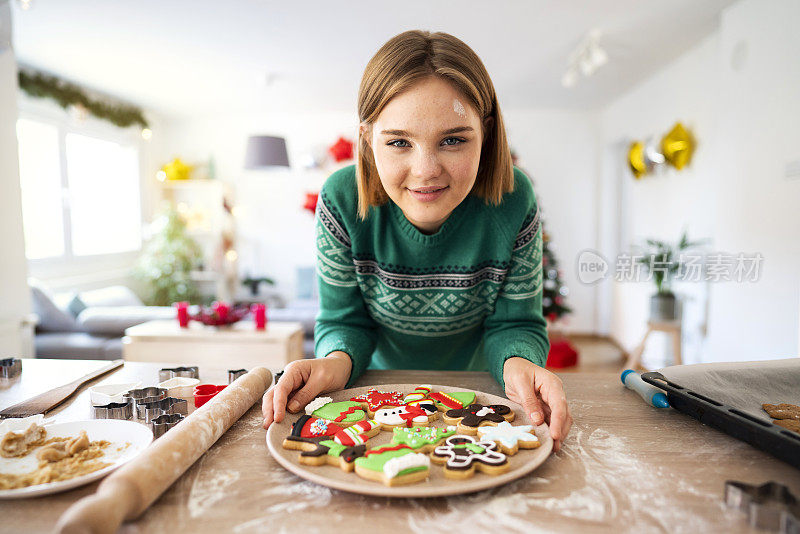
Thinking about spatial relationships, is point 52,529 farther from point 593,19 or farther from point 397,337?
point 593,19

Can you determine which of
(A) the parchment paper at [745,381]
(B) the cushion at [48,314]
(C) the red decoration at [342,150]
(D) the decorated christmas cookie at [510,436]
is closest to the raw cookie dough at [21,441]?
(D) the decorated christmas cookie at [510,436]

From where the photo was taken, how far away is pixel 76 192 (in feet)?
15.5

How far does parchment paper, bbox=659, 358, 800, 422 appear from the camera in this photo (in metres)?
0.87

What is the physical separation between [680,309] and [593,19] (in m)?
2.00

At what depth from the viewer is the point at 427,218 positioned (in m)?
0.94

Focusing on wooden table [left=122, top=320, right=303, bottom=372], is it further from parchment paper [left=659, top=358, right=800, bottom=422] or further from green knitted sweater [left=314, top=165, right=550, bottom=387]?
parchment paper [left=659, top=358, right=800, bottom=422]

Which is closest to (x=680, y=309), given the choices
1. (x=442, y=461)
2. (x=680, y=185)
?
(x=680, y=185)

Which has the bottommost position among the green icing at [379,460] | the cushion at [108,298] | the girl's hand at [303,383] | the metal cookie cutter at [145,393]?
the cushion at [108,298]

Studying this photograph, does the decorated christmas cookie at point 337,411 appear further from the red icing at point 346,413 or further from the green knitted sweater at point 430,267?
the green knitted sweater at point 430,267

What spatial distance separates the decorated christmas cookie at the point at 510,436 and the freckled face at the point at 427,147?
39 centimetres

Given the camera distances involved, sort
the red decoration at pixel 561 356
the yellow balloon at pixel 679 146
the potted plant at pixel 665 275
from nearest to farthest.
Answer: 1. the potted plant at pixel 665 275
2. the yellow balloon at pixel 679 146
3. the red decoration at pixel 561 356

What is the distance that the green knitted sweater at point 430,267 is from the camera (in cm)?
112

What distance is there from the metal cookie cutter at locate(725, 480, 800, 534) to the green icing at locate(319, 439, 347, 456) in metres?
0.45

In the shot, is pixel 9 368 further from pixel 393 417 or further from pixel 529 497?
pixel 529 497
